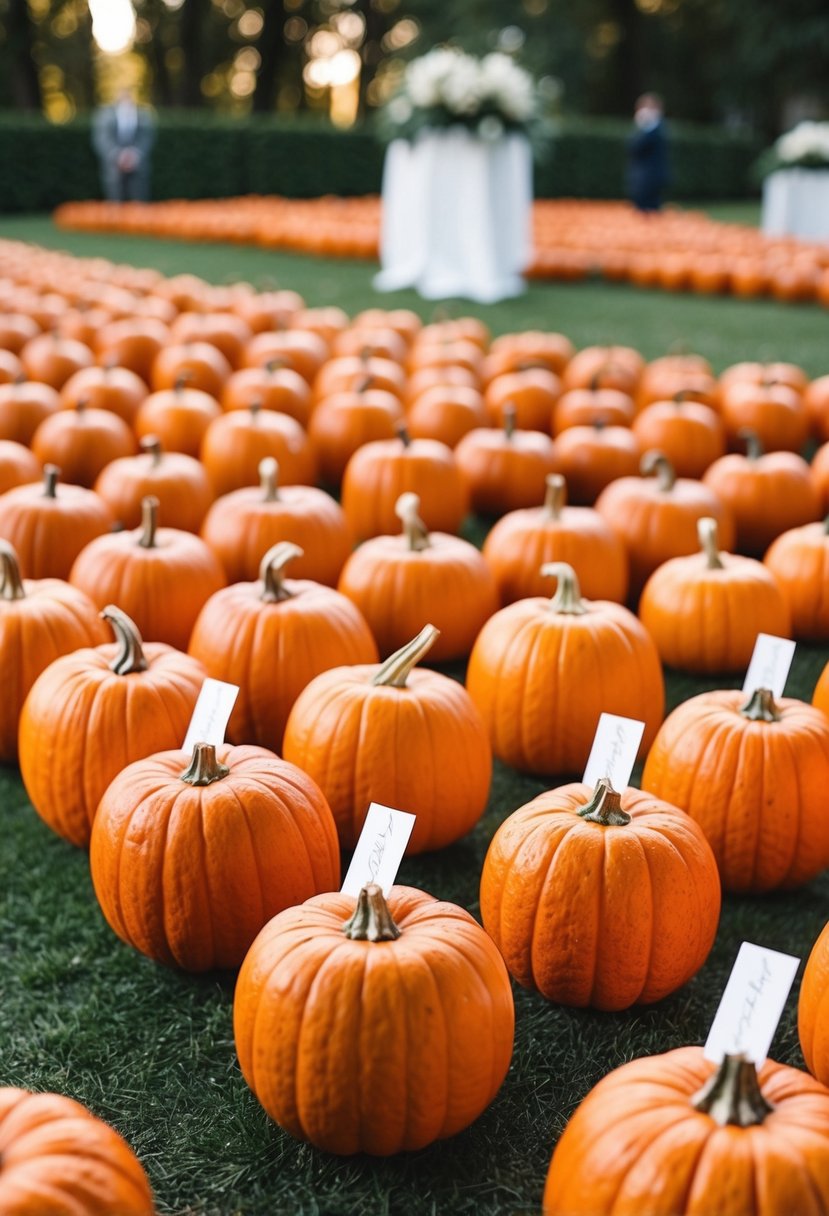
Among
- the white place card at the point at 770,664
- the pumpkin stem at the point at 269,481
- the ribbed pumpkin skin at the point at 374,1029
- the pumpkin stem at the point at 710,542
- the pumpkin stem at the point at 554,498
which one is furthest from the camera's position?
the pumpkin stem at the point at 269,481

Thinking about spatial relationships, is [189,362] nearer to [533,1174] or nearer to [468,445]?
[468,445]

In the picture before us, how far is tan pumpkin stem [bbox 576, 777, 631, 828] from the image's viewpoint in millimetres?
2107

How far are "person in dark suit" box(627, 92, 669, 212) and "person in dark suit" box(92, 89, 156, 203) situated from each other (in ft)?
25.9

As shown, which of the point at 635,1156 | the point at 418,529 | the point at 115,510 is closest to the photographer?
the point at 635,1156

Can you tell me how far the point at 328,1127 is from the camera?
70.9 inches

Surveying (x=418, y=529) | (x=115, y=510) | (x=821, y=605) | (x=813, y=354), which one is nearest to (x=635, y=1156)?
(x=418, y=529)

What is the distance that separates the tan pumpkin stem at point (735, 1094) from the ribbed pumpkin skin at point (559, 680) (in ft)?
4.99

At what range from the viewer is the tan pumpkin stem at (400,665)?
2.38 m

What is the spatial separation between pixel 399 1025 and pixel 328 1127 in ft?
0.70

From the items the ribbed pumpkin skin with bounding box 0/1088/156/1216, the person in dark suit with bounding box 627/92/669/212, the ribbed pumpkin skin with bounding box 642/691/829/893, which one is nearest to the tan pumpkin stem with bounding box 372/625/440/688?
the ribbed pumpkin skin with bounding box 642/691/829/893

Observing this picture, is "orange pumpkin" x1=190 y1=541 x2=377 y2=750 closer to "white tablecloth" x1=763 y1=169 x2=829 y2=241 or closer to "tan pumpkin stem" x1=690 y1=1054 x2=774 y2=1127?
→ "tan pumpkin stem" x1=690 y1=1054 x2=774 y2=1127

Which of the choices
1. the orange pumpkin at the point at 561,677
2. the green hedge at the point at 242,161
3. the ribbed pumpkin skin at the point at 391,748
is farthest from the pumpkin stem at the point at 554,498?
the green hedge at the point at 242,161

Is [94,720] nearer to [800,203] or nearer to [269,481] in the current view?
[269,481]

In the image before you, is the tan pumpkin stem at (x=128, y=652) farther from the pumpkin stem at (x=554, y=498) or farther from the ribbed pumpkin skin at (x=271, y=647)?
the pumpkin stem at (x=554, y=498)
